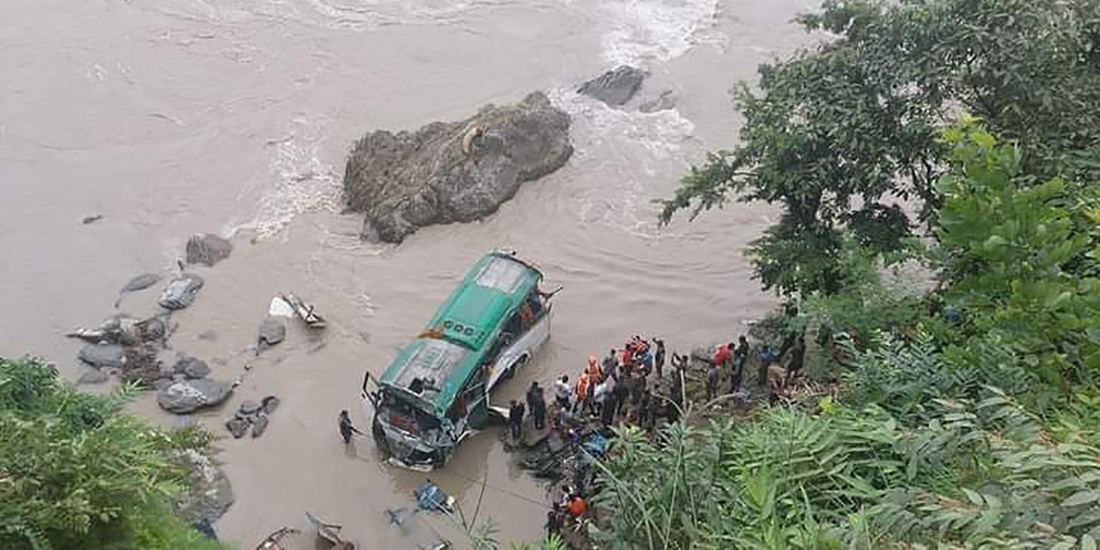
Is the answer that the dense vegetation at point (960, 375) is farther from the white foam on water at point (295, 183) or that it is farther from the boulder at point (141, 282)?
the boulder at point (141, 282)

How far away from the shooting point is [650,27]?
29.3 m

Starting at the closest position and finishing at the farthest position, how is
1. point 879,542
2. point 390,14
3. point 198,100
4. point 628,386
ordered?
1. point 879,542
2. point 628,386
3. point 198,100
4. point 390,14

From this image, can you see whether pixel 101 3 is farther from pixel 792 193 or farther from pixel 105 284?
pixel 792 193

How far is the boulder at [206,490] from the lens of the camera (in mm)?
12797

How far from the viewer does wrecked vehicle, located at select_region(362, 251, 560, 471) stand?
44.4 feet

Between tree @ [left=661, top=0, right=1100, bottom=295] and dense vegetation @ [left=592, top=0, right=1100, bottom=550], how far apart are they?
40 millimetres

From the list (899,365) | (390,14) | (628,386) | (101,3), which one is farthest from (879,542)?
(101,3)

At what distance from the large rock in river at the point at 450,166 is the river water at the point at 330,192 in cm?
45

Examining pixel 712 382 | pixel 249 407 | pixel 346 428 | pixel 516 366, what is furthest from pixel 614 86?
pixel 346 428

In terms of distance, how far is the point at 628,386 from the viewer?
14.2 metres

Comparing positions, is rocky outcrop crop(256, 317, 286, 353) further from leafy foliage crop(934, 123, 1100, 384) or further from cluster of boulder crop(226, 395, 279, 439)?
leafy foliage crop(934, 123, 1100, 384)

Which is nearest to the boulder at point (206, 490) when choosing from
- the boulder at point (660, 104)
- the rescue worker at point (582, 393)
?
the rescue worker at point (582, 393)

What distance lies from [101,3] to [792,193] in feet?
83.9

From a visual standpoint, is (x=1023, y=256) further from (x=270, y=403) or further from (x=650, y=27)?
(x=650, y=27)
